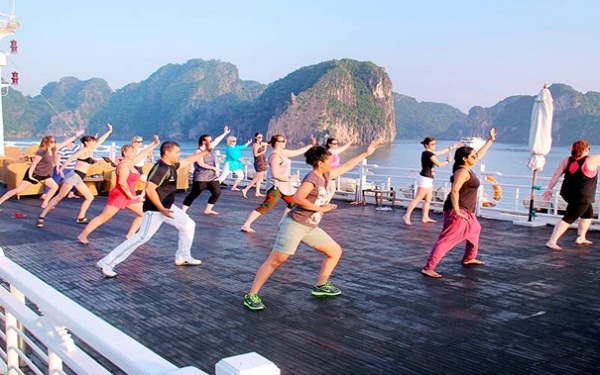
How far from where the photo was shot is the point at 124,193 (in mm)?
7875

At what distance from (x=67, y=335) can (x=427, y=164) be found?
26.6 ft

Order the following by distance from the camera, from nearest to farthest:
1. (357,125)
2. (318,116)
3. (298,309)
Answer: (298,309) → (318,116) → (357,125)

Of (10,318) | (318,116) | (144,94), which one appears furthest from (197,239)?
(144,94)

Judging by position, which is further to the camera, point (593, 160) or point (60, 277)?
point (593, 160)

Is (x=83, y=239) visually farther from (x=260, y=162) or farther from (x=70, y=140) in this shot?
(x=260, y=162)

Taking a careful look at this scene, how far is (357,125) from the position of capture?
153 meters

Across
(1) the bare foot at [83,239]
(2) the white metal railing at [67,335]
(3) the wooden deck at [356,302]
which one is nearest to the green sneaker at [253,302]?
(3) the wooden deck at [356,302]

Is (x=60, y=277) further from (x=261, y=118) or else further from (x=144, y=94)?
(x=144, y=94)

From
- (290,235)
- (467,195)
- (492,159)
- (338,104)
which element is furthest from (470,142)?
(338,104)

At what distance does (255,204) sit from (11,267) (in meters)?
10.2

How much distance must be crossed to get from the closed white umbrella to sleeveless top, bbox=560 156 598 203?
1741 millimetres

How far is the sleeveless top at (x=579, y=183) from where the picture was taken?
805 centimetres

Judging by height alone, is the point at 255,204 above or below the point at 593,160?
below

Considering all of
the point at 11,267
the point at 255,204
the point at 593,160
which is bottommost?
the point at 255,204
